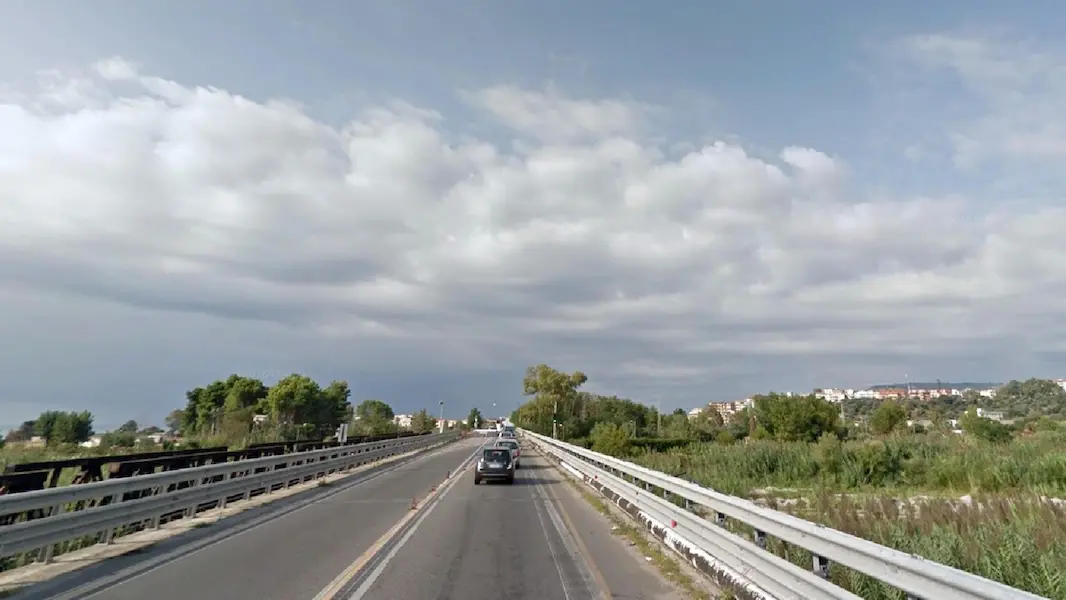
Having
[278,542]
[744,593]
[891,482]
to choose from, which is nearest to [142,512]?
[278,542]

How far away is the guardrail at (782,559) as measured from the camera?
4.47m

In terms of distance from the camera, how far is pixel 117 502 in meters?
11.5

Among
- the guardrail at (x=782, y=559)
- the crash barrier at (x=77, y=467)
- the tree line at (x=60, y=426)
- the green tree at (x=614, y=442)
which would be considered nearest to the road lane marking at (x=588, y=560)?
Result: the guardrail at (x=782, y=559)

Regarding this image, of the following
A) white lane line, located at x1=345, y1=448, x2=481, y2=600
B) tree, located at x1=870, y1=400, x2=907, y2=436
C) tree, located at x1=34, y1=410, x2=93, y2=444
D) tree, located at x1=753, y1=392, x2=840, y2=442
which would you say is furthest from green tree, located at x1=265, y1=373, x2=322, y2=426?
white lane line, located at x1=345, y1=448, x2=481, y2=600

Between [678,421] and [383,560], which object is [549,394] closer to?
[678,421]

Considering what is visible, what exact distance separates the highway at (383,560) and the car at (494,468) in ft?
26.5

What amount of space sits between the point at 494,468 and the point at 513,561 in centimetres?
1571

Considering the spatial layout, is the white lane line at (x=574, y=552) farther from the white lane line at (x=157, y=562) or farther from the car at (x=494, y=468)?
the car at (x=494, y=468)

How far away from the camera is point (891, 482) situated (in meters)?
26.3

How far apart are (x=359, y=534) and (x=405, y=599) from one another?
5433mm

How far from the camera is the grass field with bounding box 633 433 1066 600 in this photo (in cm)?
729

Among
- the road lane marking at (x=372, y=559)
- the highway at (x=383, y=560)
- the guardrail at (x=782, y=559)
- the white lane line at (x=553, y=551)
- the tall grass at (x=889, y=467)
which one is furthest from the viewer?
the tall grass at (x=889, y=467)

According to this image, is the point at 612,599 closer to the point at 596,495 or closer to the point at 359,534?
the point at 359,534

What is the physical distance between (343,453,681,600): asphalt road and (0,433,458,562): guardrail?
452cm
